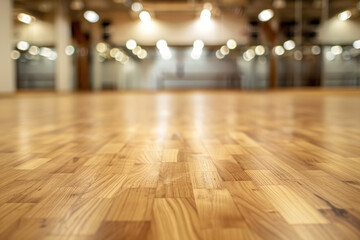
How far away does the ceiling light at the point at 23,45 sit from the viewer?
10547 mm

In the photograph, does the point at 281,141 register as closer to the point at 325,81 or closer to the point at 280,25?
A: the point at 325,81

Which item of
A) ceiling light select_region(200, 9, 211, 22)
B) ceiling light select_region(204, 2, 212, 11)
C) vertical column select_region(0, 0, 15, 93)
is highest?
ceiling light select_region(204, 2, 212, 11)

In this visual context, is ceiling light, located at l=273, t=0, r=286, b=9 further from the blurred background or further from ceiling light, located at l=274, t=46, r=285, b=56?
ceiling light, located at l=274, t=46, r=285, b=56

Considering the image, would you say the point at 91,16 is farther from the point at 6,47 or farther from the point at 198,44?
the point at 6,47

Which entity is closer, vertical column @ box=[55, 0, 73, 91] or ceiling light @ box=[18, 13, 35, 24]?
ceiling light @ box=[18, 13, 35, 24]

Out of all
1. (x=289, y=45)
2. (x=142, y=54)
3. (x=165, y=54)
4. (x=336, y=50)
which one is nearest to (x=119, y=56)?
(x=142, y=54)

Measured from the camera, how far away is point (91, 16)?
37.6 feet

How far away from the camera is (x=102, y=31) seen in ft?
39.4

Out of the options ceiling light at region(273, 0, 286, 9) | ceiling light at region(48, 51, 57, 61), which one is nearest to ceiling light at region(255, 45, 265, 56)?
ceiling light at region(273, 0, 286, 9)

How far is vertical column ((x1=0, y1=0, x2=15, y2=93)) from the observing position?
6.97m

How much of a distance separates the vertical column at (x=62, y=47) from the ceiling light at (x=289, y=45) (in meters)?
6.54

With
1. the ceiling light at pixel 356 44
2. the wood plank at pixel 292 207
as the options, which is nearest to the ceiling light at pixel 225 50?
the ceiling light at pixel 356 44

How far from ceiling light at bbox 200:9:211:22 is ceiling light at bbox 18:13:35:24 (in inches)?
200

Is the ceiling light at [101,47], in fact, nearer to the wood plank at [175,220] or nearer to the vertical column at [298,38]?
the vertical column at [298,38]
